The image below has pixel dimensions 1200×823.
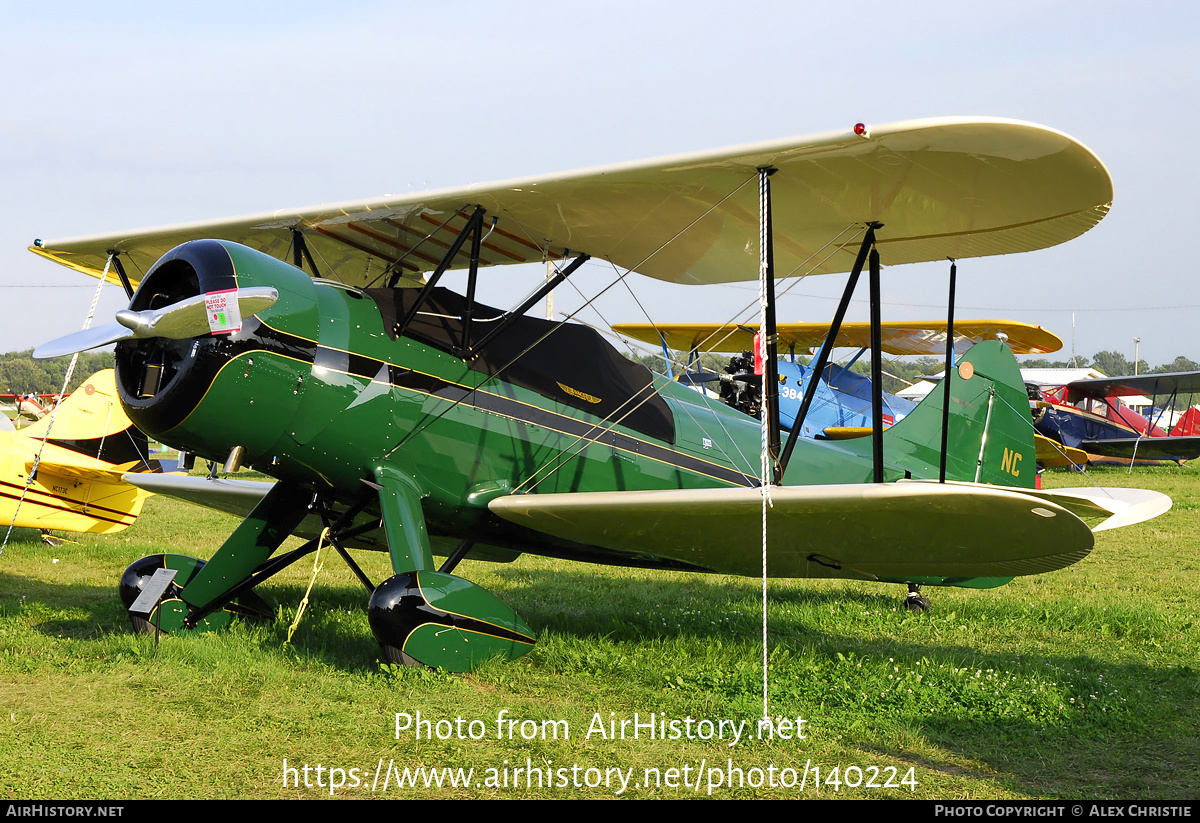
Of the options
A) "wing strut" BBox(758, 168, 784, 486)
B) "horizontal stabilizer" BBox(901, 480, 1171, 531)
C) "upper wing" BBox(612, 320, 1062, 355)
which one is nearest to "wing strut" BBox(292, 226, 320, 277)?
"wing strut" BBox(758, 168, 784, 486)

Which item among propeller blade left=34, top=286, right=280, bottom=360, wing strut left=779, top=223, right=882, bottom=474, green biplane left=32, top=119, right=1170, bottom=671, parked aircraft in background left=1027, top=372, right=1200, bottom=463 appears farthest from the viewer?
parked aircraft in background left=1027, top=372, right=1200, bottom=463

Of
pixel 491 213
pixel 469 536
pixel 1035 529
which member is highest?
pixel 491 213

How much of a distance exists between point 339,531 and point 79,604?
3108mm

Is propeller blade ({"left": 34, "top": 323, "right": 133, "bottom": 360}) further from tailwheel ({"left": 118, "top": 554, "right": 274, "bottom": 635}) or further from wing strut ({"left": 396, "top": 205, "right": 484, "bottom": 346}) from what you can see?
tailwheel ({"left": 118, "top": 554, "right": 274, "bottom": 635})

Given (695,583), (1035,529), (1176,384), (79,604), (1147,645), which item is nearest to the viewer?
(1035,529)

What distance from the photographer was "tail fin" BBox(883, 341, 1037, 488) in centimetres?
750

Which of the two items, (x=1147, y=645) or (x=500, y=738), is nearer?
(x=500, y=738)

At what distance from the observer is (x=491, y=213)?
5.47m

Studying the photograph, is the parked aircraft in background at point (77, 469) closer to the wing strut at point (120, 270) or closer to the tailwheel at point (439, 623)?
the wing strut at point (120, 270)

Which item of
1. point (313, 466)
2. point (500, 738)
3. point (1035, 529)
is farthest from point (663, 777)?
point (313, 466)

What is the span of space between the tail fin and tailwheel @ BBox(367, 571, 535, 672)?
13.1 feet

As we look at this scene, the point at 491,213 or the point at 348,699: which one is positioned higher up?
the point at 491,213

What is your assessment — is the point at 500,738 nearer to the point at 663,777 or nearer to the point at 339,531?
the point at 663,777

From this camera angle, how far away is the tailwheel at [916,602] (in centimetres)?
723
